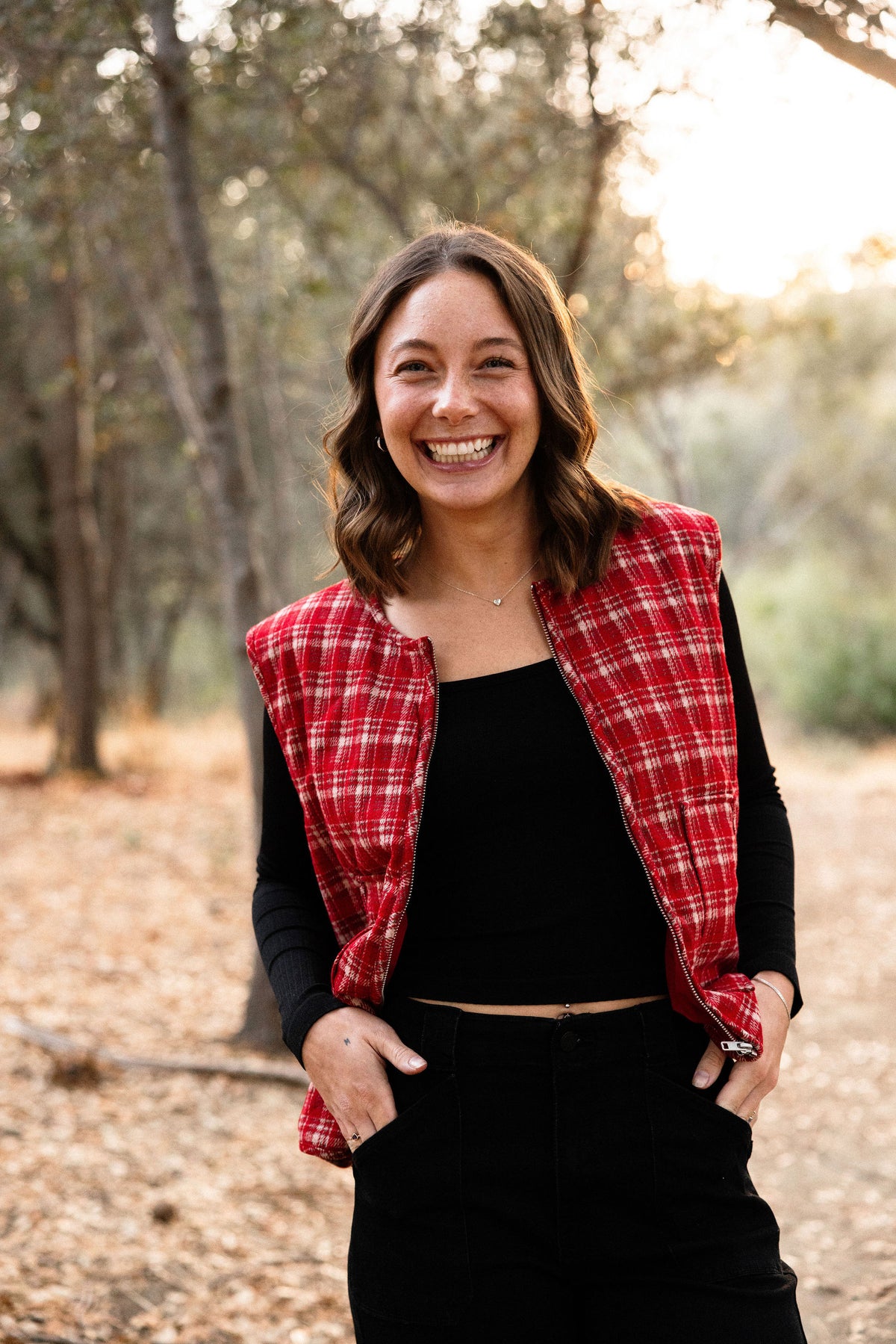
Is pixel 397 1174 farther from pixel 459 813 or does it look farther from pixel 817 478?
pixel 817 478

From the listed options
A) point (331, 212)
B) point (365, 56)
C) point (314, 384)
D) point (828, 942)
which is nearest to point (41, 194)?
point (365, 56)

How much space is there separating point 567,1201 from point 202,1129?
11.0 feet

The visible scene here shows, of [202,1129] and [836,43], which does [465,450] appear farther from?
[202,1129]

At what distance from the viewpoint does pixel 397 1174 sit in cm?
183

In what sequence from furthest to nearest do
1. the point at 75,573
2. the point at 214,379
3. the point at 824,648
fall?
the point at 824,648, the point at 75,573, the point at 214,379

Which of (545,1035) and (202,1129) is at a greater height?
(545,1035)

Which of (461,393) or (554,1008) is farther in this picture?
(461,393)

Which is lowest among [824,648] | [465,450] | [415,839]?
[415,839]

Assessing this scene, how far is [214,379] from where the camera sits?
4.93 metres

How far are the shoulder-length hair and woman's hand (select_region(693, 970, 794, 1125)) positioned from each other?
737 mm

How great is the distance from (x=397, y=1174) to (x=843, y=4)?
2628 mm

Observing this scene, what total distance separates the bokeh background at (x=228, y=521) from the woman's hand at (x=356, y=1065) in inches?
45.9

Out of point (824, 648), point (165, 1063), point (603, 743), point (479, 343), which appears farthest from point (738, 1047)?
point (824, 648)

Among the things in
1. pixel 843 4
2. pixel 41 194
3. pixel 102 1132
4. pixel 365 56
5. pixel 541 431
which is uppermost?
pixel 365 56
